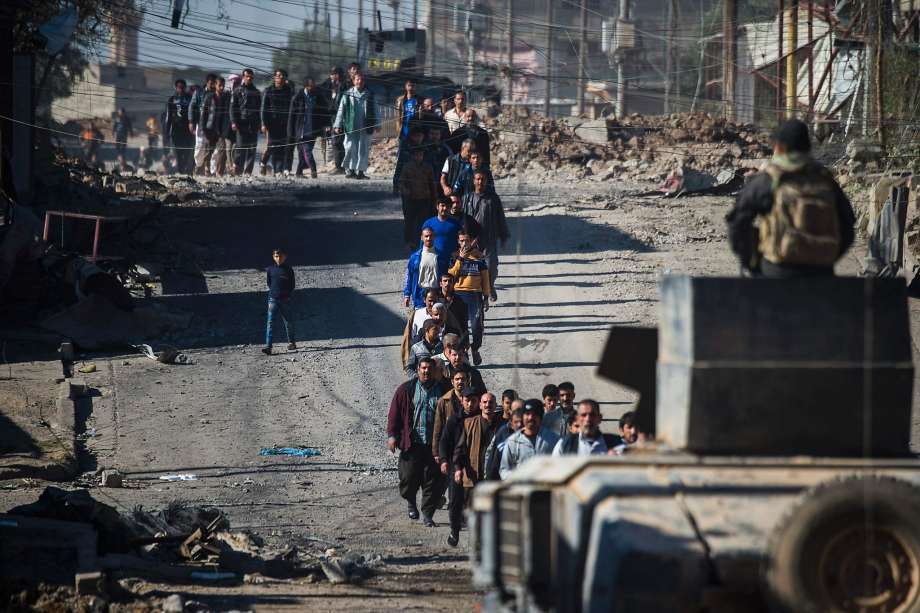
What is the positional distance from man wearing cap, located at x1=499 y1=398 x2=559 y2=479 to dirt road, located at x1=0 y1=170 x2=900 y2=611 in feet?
2.77

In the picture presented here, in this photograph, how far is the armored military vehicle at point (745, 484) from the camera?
5.52m

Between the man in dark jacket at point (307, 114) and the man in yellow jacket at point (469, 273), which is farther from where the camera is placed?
the man in dark jacket at point (307, 114)

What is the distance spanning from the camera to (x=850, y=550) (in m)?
5.55

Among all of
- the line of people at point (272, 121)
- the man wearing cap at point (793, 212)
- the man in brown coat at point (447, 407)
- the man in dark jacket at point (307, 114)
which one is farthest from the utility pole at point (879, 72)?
the man wearing cap at point (793, 212)

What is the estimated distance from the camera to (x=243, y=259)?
2094 centimetres

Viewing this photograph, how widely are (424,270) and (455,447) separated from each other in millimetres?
3695

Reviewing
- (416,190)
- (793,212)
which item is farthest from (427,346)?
(793,212)

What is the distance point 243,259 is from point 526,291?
497 cm

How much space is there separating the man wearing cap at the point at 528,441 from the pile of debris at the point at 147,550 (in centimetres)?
137

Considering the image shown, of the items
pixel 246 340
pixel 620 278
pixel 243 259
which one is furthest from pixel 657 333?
pixel 243 259

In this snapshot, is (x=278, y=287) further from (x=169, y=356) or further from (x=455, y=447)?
(x=455, y=447)

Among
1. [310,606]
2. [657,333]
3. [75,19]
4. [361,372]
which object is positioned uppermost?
[75,19]

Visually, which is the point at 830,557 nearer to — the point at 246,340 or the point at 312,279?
the point at 246,340

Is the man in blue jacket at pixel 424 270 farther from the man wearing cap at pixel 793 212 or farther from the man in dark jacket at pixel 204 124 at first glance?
the man in dark jacket at pixel 204 124
